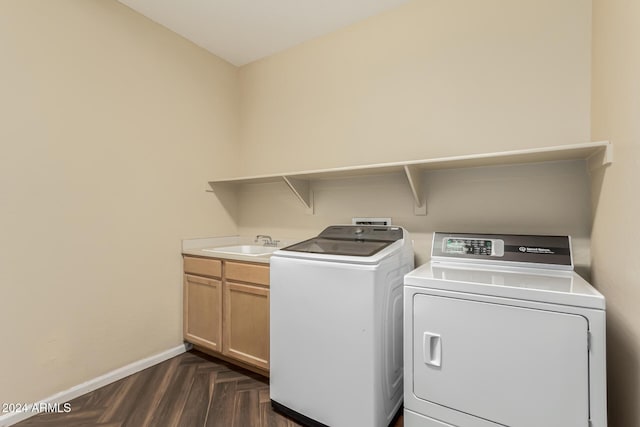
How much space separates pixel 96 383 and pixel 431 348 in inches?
82.1

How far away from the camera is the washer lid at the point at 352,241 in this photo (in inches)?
61.8

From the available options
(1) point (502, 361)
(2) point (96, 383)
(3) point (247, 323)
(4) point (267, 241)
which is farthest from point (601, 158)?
(2) point (96, 383)

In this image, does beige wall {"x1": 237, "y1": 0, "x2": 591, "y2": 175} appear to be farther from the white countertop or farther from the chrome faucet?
the white countertop

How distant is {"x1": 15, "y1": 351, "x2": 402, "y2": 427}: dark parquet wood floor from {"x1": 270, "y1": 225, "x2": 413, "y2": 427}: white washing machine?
0.68 ft

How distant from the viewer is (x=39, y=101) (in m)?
1.65

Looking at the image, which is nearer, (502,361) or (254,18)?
(502,361)

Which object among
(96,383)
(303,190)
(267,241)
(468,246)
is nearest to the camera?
(468,246)

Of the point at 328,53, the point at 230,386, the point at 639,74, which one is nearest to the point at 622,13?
the point at 639,74

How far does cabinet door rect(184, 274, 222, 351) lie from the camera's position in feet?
7.09

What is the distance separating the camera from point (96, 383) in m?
1.85

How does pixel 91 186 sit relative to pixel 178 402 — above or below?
above

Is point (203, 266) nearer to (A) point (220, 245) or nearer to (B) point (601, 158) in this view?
(A) point (220, 245)

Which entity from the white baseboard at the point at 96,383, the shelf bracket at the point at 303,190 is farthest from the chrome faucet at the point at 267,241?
the white baseboard at the point at 96,383

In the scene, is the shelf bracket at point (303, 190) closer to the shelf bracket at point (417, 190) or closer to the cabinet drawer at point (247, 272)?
the cabinet drawer at point (247, 272)
